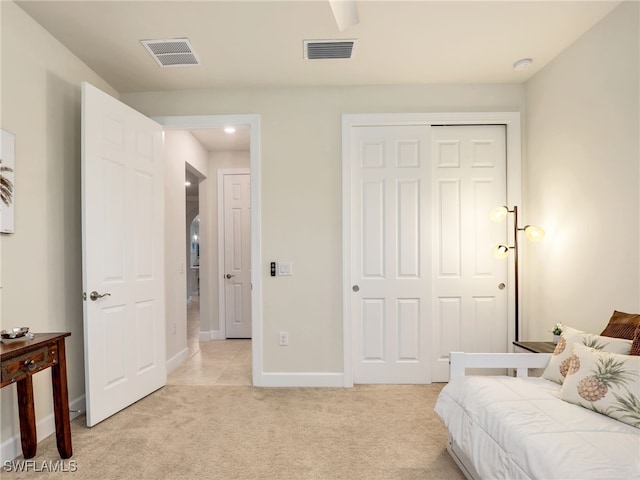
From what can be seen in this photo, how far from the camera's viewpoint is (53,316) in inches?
93.1

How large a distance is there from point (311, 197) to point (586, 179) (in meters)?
2.04

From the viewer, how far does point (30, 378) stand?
1900mm

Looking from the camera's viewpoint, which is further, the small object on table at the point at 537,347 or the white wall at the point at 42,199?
the small object on table at the point at 537,347

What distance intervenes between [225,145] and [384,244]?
2.83m

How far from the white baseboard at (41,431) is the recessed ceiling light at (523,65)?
423cm

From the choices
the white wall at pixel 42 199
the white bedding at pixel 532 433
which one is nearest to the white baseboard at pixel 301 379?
the white bedding at pixel 532 433

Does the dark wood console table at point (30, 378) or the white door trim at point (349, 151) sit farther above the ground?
the white door trim at point (349, 151)

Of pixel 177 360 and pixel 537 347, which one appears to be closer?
pixel 537 347

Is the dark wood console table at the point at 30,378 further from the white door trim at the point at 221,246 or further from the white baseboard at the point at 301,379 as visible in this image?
the white door trim at the point at 221,246

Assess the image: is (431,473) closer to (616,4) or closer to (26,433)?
(26,433)

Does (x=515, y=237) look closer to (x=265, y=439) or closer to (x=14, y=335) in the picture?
(x=265, y=439)

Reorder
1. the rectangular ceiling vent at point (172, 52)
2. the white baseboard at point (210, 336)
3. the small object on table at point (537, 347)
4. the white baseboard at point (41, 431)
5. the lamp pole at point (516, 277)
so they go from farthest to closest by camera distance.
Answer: the white baseboard at point (210, 336), the lamp pole at point (516, 277), the rectangular ceiling vent at point (172, 52), the small object on table at point (537, 347), the white baseboard at point (41, 431)

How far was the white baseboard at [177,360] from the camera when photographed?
11.8 ft

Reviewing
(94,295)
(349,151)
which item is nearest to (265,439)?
(94,295)
